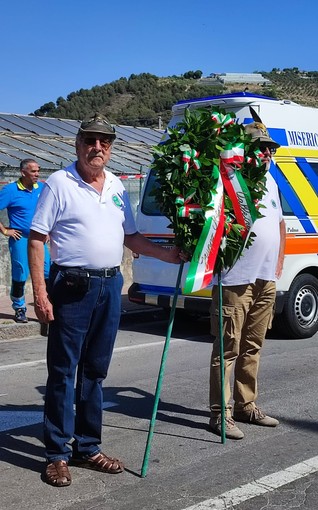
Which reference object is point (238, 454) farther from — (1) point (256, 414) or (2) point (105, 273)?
(2) point (105, 273)

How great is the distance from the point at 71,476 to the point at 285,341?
507 centimetres

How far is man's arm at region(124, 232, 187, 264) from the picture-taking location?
4.60m

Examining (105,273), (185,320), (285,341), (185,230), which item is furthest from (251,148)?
(185,320)

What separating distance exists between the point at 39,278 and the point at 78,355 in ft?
1.75

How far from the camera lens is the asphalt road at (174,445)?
405cm

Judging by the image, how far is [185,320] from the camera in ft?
34.0

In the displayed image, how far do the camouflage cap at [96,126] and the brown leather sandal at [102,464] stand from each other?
6.48 ft

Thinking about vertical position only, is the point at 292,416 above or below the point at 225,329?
below

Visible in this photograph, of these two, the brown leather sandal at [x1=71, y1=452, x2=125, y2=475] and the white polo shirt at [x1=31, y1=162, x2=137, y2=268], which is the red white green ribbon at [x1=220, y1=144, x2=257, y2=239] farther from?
the brown leather sandal at [x1=71, y1=452, x2=125, y2=475]

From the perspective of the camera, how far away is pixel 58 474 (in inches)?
166

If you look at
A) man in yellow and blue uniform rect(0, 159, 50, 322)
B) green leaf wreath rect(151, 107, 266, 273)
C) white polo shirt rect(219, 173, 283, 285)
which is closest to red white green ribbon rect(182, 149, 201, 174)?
green leaf wreath rect(151, 107, 266, 273)

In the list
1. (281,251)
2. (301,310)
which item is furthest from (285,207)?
(281,251)

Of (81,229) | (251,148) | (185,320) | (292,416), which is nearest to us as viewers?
(81,229)

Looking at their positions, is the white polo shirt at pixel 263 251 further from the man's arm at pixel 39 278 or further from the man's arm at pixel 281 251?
the man's arm at pixel 39 278
